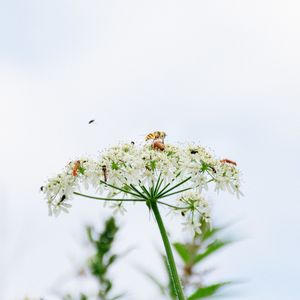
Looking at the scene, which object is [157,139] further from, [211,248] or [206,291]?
[211,248]

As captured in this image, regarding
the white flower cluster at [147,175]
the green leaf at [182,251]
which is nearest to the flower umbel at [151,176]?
the white flower cluster at [147,175]

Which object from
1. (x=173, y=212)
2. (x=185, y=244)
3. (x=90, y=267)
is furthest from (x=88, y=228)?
(x=173, y=212)

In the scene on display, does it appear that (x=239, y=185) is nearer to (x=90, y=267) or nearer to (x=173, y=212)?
(x=173, y=212)

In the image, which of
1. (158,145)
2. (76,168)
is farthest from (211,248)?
(76,168)

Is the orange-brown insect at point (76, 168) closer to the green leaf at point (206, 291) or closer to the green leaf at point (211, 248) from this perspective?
the green leaf at point (206, 291)

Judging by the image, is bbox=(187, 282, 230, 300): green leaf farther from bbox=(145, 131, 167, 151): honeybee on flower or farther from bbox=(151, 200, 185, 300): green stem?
bbox=(151, 200, 185, 300): green stem

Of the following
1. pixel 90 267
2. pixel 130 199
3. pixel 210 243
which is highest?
pixel 90 267
